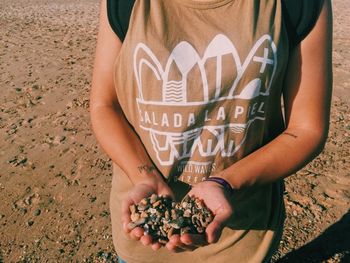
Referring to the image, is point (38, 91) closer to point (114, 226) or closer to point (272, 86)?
point (114, 226)

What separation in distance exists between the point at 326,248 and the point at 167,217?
255cm

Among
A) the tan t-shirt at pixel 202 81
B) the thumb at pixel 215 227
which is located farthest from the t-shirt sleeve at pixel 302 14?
the thumb at pixel 215 227

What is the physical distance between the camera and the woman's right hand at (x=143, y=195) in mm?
1459

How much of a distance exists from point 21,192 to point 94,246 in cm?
118

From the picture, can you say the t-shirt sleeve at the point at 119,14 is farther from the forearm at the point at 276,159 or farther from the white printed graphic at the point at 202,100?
the forearm at the point at 276,159

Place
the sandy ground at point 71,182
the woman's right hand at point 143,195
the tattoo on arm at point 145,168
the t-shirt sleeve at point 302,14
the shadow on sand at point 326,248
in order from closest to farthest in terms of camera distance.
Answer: the t-shirt sleeve at point 302,14, the woman's right hand at point 143,195, the tattoo on arm at point 145,168, the shadow on sand at point 326,248, the sandy ground at point 71,182

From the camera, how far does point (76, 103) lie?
636 centimetres

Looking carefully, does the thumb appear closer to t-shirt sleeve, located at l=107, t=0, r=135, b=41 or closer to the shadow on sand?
t-shirt sleeve, located at l=107, t=0, r=135, b=41

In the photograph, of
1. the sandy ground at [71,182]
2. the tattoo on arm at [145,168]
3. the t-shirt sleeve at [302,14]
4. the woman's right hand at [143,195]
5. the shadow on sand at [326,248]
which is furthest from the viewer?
the sandy ground at [71,182]

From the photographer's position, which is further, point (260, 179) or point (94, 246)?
point (94, 246)

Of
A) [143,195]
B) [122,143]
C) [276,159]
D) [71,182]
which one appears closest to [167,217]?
[143,195]

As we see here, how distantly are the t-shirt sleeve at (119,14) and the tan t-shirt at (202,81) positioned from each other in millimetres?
37

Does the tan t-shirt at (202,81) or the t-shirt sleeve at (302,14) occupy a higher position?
the t-shirt sleeve at (302,14)

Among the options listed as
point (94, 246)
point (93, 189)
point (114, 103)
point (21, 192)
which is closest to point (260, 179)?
point (114, 103)
